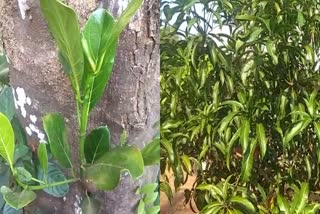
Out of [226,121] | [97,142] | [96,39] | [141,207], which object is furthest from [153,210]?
[226,121]

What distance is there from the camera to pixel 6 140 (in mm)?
554

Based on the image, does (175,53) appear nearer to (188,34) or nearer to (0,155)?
(188,34)

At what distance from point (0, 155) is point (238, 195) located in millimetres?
560

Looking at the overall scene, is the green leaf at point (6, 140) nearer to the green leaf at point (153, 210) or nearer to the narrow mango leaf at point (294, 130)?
the green leaf at point (153, 210)

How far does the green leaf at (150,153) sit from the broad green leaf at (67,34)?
0.37 feet

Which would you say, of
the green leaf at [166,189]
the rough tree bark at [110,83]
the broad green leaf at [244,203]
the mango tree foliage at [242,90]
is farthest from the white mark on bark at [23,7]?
the broad green leaf at [244,203]

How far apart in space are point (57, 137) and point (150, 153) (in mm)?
111

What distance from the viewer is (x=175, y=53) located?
87 cm

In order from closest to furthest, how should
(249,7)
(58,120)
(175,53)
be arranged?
A: (58,120), (175,53), (249,7)

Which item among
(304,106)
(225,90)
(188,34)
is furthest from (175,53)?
(304,106)

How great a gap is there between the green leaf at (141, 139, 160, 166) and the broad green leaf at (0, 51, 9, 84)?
0.64 feet

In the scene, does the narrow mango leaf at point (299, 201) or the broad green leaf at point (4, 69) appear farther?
the narrow mango leaf at point (299, 201)

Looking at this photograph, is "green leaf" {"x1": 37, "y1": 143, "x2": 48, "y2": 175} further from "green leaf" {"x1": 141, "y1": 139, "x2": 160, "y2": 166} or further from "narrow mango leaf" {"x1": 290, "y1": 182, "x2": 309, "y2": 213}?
"narrow mango leaf" {"x1": 290, "y1": 182, "x2": 309, "y2": 213}

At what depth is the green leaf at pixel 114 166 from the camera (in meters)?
0.57
